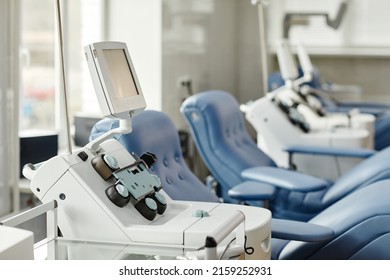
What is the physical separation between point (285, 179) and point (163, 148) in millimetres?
775

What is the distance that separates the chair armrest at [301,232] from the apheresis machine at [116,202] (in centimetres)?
23

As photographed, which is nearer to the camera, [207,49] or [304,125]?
[304,125]

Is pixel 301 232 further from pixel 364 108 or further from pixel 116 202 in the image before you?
pixel 364 108

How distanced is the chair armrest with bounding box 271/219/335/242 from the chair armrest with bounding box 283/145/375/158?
1.65 metres

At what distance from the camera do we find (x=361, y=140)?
406cm

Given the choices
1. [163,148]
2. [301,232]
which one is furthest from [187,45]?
[301,232]

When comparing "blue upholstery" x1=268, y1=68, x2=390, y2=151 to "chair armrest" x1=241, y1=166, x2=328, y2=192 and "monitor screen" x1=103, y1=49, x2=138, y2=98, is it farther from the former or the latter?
"monitor screen" x1=103, y1=49, x2=138, y2=98

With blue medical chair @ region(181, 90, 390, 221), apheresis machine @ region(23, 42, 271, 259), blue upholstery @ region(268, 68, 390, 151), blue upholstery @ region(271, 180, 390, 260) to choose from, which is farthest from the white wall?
apheresis machine @ region(23, 42, 271, 259)

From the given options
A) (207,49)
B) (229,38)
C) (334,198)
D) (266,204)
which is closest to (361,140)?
(334,198)

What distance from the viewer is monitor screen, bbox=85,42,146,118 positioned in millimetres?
1824

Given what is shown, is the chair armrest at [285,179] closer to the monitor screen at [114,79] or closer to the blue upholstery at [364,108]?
the monitor screen at [114,79]

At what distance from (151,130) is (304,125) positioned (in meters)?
1.96

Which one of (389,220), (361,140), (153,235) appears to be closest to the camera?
(153,235)

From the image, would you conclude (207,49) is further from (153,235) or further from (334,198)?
(153,235)
